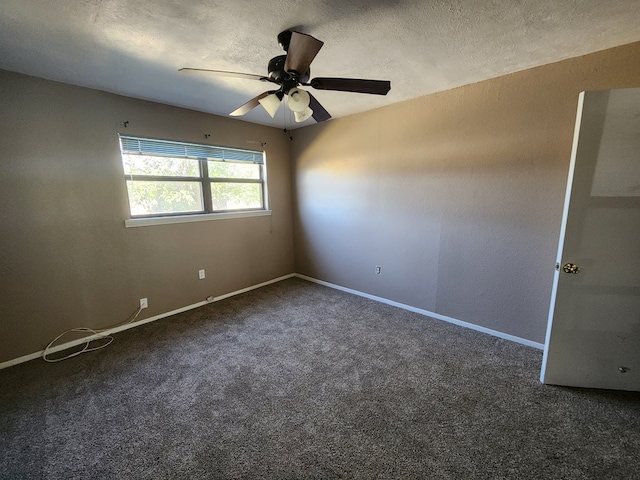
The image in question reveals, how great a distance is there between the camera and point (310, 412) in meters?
1.74

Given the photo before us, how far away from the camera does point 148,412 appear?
1.75m

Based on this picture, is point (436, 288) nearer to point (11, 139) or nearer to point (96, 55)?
point (96, 55)

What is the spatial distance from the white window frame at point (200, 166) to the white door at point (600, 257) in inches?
136

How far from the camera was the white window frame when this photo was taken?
2.81 metres

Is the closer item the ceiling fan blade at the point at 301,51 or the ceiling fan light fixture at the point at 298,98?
the ceiling fan blade at the point at 301,51

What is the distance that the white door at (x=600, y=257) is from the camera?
1650 mm

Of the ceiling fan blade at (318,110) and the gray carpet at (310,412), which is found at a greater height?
the ceiling fan blade at (318,110)

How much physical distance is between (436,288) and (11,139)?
4.17 meters

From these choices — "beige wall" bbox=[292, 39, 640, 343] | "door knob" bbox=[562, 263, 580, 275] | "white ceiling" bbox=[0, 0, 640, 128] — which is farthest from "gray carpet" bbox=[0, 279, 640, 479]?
"white ceiling" bbox=[0, 0, 640, 128]

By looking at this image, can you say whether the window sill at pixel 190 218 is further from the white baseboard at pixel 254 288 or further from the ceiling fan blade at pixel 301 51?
the ceiling fan blade at pixel 301 51

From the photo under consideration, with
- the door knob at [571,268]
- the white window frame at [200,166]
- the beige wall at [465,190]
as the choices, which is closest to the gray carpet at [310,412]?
the beige wall at [465,190]

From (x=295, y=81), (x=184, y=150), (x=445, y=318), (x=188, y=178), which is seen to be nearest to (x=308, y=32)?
(x=295, y=81)

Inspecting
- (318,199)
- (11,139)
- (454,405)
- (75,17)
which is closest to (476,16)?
(75,17)

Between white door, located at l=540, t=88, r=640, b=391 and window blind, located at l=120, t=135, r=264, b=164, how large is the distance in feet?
11.3
